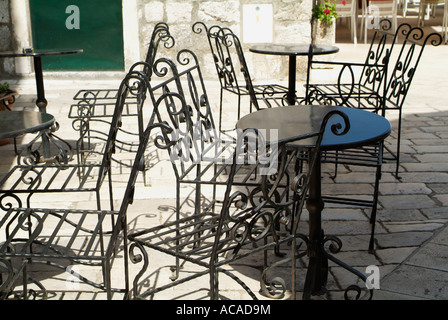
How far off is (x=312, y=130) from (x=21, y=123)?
4.61 feet

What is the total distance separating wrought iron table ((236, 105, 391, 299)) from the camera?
8.13 feet

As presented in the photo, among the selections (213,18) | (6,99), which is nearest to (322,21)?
(213,18)

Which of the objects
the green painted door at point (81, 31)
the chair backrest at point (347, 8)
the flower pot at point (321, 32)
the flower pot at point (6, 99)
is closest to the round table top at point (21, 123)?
the flower pot at point (6, 99)

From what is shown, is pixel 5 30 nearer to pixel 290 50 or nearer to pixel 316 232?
pixel 290 50

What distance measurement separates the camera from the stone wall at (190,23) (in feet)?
24.2

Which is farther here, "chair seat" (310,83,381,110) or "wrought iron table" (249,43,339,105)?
"wrought iron table" (249,43,339,105)

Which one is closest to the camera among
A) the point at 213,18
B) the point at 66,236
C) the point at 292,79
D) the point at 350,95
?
the point at 66,236

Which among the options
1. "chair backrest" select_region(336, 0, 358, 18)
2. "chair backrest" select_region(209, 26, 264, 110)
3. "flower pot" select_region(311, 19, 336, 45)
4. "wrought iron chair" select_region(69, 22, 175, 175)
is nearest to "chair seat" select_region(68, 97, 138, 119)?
"wrought iron chair" select_region(69, 22, 175, 175)

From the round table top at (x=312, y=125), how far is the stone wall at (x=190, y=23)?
4607 millimetres

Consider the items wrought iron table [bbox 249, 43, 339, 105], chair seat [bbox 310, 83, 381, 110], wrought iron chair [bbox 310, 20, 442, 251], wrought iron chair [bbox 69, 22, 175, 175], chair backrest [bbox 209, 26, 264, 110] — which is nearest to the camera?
wrought iron chair [bbox 310, 20, 442, 251]

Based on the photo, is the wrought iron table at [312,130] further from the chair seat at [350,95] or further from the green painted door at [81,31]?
the green painted door at [81,31]

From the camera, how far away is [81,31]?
7.70m

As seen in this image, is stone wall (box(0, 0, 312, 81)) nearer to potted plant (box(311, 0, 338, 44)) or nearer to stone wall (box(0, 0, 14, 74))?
stone wall (box(0, 0, 14, 74))

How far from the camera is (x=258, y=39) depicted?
749cm
